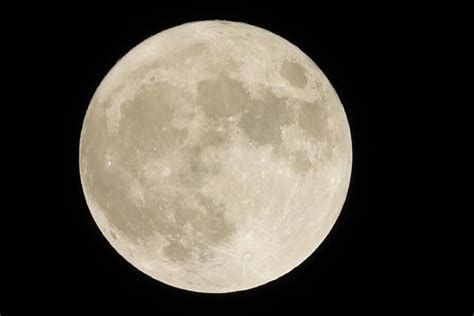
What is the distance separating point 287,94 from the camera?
18.5ft

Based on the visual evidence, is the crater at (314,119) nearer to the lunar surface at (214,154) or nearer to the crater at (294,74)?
the lunar surface at (214,154)

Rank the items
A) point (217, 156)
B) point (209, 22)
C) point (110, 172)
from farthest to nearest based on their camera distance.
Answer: point (209, 22), point (110, 172), point (217, 156)

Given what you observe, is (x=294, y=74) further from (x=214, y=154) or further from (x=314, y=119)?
(x=214, y=154)

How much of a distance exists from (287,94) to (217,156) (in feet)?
2.55

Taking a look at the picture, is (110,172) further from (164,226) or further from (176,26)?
(176,26)

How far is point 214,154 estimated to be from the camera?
5.34m

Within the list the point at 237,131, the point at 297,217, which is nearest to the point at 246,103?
the point at 237,131

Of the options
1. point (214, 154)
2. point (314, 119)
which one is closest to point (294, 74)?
point (314, 119)

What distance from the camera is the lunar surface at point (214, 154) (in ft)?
17.7

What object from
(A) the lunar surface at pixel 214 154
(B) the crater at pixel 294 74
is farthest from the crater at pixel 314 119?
(B) the crater at pixel 294 74

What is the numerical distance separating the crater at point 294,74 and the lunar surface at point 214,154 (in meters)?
0.01

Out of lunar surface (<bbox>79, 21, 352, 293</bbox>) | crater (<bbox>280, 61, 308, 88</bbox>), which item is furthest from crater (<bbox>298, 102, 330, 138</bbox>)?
crater (<bbox>280, 61, 308, 88</bbox>)

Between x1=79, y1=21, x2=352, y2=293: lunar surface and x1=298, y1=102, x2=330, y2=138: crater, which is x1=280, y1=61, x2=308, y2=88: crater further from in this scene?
x1=298, y1=102, x2=330, y2=138: crater

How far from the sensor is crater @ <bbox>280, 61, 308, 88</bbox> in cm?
573
